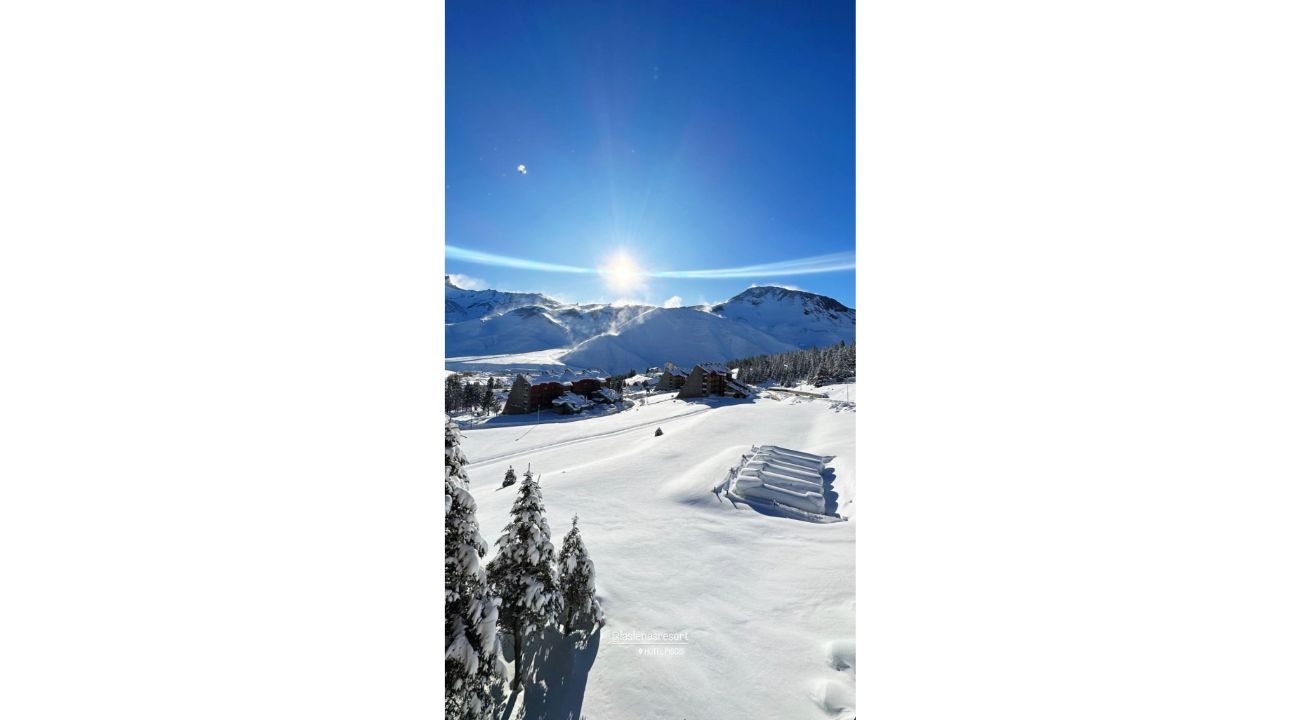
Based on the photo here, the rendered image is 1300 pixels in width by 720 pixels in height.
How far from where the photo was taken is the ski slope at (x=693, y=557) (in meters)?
1.88

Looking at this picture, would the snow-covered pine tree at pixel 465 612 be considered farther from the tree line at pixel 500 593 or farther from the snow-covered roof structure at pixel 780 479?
the snow-covered roof structure at pixel 780 479

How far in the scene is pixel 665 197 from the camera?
2.42 metres

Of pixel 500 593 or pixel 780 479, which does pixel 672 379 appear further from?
pixel 500 593

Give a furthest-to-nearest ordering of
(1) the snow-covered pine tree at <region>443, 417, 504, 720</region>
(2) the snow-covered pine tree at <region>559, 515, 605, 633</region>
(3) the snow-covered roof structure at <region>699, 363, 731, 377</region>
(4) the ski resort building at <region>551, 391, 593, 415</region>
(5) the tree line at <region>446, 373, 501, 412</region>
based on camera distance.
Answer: (4) the ski resort building at <region>551, 391, 593, 415</region>
(3) the snow-covered roof structure at <region>699, 363, 731, 377</region>
(5) the tree line at <region>446, 373, 501, 412</region>
(2) the snow-covered pine tree at <region>559, 515, 605, 633</region>
(1) the snow-covered pine tree at <region>443, 417, 504, 720</region>

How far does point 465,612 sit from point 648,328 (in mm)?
1938

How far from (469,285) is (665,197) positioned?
1455mm

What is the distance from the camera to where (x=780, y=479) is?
2361mm

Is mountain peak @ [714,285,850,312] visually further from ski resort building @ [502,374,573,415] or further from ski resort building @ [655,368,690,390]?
ski resort building @ [502,374,573,415]

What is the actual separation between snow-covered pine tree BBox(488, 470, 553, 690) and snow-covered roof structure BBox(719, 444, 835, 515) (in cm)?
122

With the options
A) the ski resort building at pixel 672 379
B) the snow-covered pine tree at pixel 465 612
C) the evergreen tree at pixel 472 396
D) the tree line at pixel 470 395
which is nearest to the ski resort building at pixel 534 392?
the tree line at pixel 470 395

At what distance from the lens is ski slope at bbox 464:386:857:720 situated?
6.17 ft

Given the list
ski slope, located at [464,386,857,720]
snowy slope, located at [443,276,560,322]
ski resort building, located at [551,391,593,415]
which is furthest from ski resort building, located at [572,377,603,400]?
snowy slope, located at [443,276,560,322]
